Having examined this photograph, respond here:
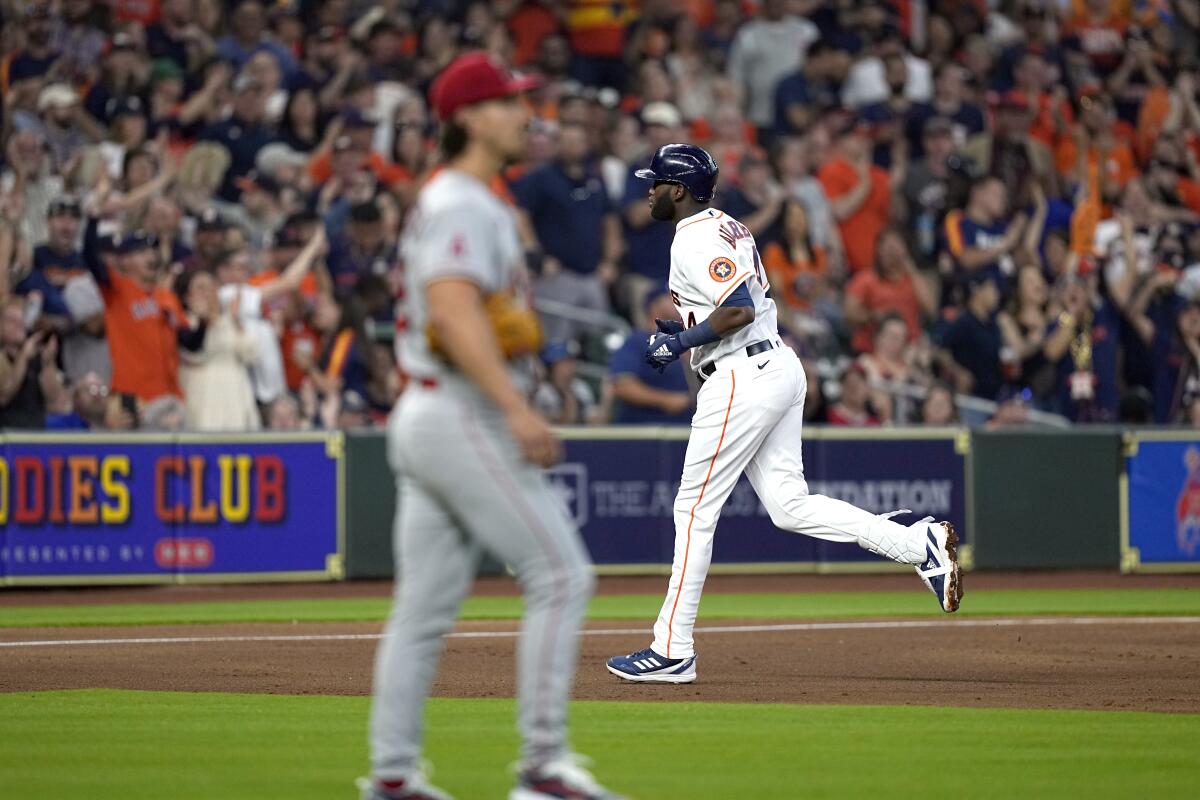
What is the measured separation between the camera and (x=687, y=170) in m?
9.94

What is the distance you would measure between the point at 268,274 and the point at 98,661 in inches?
279

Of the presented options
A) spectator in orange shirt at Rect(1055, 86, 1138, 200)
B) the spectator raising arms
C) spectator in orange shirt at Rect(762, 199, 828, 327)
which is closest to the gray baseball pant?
the spectator raising arms

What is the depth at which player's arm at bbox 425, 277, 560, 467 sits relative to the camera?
5.50 m

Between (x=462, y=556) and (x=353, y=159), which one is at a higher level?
(x=353, y=159)

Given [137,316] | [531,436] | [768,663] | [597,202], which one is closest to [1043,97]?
[597,202]

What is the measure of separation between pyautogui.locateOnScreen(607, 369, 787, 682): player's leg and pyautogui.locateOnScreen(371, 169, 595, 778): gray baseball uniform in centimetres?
378

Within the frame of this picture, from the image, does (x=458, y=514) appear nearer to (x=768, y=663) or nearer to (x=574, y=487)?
(x=768, y=663)

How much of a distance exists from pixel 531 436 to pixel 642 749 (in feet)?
6.96

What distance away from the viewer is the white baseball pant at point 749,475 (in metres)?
9.62

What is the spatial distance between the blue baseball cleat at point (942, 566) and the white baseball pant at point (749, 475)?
76 millimetres

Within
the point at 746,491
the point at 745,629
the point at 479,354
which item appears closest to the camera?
the point at 479,354

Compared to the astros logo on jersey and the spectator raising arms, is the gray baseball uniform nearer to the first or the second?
the astros logo on jersey

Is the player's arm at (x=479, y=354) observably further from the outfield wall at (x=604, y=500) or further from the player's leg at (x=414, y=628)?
the outfield wall at (x=604, y=500)

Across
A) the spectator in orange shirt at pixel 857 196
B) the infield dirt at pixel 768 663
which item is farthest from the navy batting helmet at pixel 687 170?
the spectator in orange shirt at pixel 857 196
